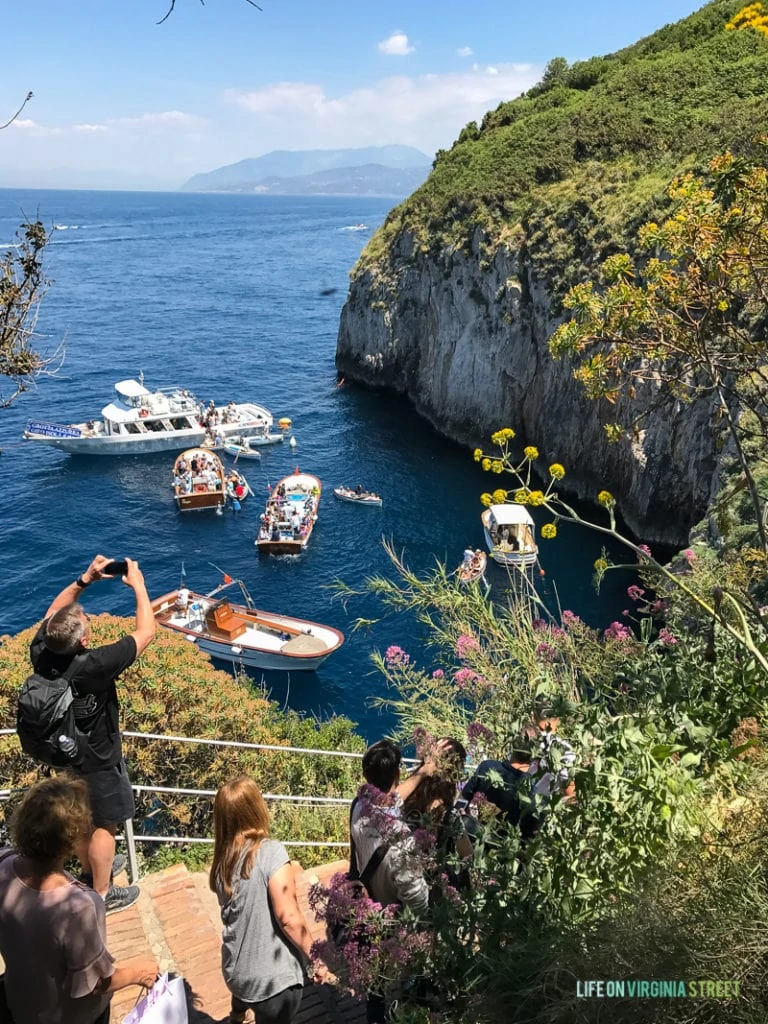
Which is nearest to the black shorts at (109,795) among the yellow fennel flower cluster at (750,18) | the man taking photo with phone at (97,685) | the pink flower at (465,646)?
the man taking photo with phone at (97,685)

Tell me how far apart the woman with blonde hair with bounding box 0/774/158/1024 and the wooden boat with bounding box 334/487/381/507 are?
1299 inches

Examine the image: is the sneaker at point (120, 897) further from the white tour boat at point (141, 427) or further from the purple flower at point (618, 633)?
the white tour boat at point (141, 427)

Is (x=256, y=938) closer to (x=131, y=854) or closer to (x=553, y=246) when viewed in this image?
(x=131, y=854)

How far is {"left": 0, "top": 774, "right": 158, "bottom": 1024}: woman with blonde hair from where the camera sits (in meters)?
3.17

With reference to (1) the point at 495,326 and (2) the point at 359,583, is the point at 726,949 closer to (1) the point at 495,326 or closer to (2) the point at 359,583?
(2) the point at 359,583

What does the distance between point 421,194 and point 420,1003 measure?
52256mm

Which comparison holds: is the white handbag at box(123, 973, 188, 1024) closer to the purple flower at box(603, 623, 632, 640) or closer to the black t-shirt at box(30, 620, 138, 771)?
the black t-shirt at box(30, 620, 138, 771)

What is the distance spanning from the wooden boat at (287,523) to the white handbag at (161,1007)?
2880cm

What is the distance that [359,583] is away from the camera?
29656mm

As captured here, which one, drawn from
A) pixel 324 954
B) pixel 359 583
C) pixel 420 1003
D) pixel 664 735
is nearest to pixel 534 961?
pixel 420 1003

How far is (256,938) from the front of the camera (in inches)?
145

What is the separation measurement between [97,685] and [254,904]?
1616mm

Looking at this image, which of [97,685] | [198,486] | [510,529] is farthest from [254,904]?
[198,486]

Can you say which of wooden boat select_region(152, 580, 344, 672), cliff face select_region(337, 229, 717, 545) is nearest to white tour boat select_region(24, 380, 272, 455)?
cliff face select_region(337, 229, 717, 545)
